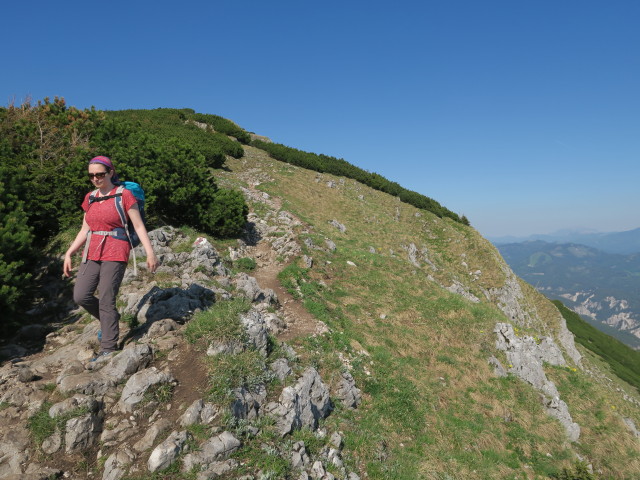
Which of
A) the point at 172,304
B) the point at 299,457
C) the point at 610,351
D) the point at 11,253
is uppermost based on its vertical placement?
the point at 11,253

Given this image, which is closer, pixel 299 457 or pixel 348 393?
pixel 299 457

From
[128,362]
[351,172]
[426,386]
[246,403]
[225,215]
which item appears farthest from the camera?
[351,172]

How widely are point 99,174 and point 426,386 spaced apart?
37.9 feet

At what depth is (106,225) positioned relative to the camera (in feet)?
19.4

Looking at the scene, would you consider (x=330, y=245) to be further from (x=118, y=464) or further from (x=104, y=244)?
(x=118, y=464)

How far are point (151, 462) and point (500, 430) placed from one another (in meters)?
11.2

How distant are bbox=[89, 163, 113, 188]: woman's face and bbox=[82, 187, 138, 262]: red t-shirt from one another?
0.21 metres

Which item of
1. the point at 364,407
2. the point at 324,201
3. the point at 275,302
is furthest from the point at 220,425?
the point at 324,201

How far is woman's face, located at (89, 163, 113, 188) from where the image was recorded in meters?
5.66

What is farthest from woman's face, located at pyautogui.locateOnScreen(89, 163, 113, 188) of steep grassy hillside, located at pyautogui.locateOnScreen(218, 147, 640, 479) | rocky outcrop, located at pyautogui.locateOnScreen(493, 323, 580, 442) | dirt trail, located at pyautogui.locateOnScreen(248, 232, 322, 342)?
rocky outcrop, located at pyautogui.locateOnScreen(493, 323, 580, 442)

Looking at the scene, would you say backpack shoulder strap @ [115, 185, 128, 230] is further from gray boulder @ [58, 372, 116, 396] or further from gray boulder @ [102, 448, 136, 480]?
gray boulder @ [102, 448, 136, 480]

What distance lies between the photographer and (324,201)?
30172 mm

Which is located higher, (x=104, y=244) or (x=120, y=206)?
(x=120, y=206)

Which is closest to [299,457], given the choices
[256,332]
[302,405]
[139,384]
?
[302,405]
